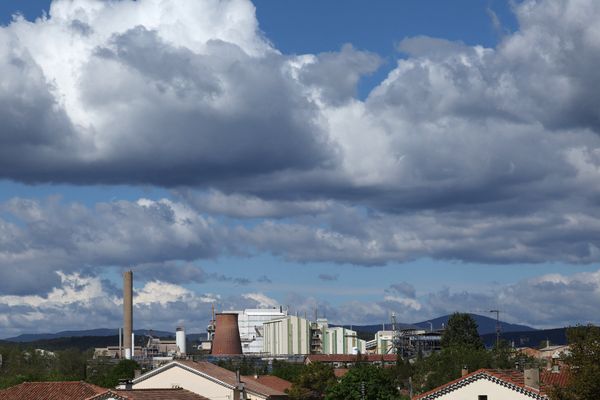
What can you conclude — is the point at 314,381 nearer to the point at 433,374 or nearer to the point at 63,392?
the point at 433,374

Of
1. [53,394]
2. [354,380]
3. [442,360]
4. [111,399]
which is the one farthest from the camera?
[442,360]

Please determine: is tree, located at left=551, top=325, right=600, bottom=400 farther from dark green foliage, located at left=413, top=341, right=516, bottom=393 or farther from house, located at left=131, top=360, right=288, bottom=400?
dark green foliage, located at left=413, top=341, right=516, bottom=393

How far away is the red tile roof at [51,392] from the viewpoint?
104125 millimetres

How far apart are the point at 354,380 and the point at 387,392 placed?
12.9ft

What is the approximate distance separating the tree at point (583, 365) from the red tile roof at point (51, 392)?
46.2 m

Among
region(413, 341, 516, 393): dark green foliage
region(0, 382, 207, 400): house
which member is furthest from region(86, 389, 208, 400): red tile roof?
region(413, 341, 516, 393): dark green foliage

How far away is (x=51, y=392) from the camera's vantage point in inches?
4178

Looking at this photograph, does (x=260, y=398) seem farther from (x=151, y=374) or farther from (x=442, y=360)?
(x=442, y=360)

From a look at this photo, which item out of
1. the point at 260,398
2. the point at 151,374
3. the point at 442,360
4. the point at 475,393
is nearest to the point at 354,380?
the point at 260,398

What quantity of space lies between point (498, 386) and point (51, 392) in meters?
41.1

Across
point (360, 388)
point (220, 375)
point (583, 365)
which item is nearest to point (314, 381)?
point (360, 388)

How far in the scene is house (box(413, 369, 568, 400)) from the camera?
89.3 m

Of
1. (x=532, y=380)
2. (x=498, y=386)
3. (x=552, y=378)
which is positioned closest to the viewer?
(x=532, y=380)

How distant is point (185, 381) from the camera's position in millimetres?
107688
